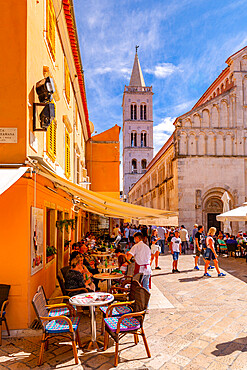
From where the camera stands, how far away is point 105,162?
23188mm

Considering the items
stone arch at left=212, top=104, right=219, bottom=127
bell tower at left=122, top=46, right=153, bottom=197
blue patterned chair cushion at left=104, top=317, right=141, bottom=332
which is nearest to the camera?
blue patterned chair cushion at left=104, top=317, right=141, bottom=332

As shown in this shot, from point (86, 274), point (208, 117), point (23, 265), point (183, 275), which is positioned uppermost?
point (208, 117)

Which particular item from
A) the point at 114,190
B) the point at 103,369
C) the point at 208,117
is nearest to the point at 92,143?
the point at 114,190

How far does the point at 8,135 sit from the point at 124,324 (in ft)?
11.7

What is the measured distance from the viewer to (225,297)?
322 inches

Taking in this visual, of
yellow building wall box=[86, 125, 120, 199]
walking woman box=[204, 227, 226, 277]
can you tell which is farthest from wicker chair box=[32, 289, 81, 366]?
yellow building wall box=[86, 125, 120, 199]

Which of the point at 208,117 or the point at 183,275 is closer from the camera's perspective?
the point at 183,275

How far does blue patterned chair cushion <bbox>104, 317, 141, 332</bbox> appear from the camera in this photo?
462cm

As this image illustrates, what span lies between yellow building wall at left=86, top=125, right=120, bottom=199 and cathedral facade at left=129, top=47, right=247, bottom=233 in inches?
209

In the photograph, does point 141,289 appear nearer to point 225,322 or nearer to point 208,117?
point 225,322

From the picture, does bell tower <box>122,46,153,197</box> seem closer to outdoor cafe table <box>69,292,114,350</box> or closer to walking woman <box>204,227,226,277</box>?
walking woman <box>204,227,226,277</box>

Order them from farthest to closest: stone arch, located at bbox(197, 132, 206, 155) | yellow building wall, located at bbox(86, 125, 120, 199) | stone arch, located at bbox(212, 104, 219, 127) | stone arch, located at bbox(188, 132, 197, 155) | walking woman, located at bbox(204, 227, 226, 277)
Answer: stone arch, located at bbox(212, 104, 219, 127) → stone arch, located at bbox(197, 132, 206, 155) → stone arch, located at bbox(188, 132, 197, 155) → yellow building wall, located at bbox(86, 125, 120, 199) → walking woman, located at bbox(204, 227, 226, 277)

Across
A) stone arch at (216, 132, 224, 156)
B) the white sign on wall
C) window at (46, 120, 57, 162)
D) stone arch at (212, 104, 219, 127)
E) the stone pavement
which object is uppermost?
stone arch at (212, 104, 219, 127)

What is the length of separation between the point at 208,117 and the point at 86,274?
2216cm
